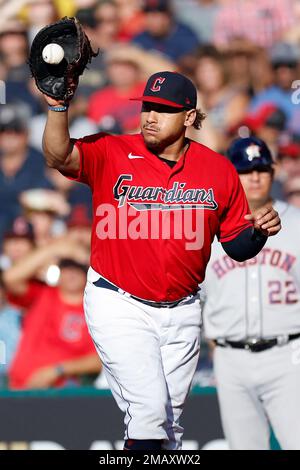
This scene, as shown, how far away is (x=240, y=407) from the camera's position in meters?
6.02

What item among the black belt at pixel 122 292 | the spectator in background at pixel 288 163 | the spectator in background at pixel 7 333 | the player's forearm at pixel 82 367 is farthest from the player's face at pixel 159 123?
→ the spectator in background at pixel 288 163

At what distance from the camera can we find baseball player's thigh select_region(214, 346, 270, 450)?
19.7 ft

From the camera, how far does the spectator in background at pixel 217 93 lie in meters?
9.55

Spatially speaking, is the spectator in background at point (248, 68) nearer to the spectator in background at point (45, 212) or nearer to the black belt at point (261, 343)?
the spectator in background at point (45, 212)

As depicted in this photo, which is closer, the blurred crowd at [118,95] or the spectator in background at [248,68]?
the blurred crowd at [118,95]

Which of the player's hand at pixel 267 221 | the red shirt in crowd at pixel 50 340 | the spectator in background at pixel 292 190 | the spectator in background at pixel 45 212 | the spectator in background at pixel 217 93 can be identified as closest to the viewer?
the player's hand at pixel 267 221

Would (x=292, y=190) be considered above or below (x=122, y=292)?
below

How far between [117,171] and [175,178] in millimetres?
287

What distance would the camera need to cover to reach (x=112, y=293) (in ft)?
14.9

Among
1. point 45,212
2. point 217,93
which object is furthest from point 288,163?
point 45,212

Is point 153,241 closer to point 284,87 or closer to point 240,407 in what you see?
point 240,407

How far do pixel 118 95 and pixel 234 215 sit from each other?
5147 millimetres

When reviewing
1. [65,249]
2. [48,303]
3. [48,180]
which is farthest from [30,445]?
[48,180]

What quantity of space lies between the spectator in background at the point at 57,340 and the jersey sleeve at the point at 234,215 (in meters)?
2.97
